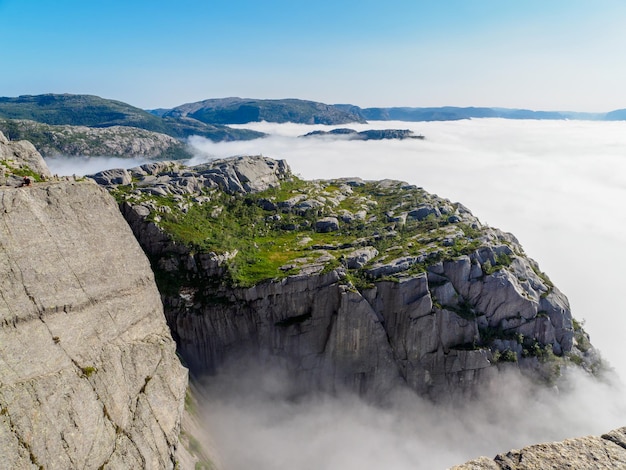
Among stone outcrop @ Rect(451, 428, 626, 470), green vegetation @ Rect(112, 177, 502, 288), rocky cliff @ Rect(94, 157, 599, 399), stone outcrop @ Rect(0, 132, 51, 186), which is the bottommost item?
rocky cliff @ Rect(94, 157, 599, 399)

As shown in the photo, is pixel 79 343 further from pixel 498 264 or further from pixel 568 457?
pixel 498 264

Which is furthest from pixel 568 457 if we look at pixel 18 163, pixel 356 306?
pixel 18 163

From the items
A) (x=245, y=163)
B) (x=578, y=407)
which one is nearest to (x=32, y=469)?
(x=578, y=407)

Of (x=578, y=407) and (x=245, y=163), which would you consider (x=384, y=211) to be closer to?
(x=245, y=163)

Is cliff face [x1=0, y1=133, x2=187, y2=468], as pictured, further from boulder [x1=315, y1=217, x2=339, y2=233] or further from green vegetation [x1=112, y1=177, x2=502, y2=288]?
boulder [x1=315, y1=217, x2=339, y2=233]

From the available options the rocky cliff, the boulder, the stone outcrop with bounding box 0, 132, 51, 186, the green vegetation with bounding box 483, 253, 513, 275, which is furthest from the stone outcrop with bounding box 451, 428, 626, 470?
the boulder

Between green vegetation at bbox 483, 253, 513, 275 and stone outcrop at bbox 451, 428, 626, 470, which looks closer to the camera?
stone outcrop at bbox 451, 428, 626, 470
